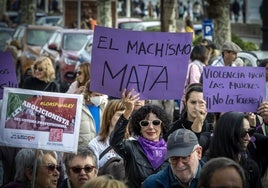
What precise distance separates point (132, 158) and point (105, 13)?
26804 mm

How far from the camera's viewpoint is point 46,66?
1292 centimetres

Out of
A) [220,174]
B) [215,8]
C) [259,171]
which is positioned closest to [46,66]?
[259,171]

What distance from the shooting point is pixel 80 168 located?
290 inches

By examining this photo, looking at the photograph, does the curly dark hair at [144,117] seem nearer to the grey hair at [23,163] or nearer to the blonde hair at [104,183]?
the grey hair at [23,163]

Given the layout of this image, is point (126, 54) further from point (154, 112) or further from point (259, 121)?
point (259, 121)

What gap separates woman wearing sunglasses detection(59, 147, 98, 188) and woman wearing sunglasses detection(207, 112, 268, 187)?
785 mm

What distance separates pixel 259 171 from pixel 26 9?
36.6m

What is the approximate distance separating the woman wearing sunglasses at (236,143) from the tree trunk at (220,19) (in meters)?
18.3

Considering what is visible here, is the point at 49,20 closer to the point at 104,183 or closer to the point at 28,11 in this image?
the point at 28,11

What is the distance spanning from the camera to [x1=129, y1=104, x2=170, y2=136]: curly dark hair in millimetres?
8328

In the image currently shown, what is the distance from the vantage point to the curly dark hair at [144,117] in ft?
27.3

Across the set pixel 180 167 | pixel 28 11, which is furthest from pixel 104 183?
pixel 28 11

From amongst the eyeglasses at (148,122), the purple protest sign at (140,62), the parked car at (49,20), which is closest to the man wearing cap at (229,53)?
the purple protest sign at (140,62)

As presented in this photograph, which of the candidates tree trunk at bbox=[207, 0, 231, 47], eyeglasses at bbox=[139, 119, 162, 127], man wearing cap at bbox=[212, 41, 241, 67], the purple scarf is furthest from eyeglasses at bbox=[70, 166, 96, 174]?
tree trunk at bbox=[207, 0, 231, 47]
